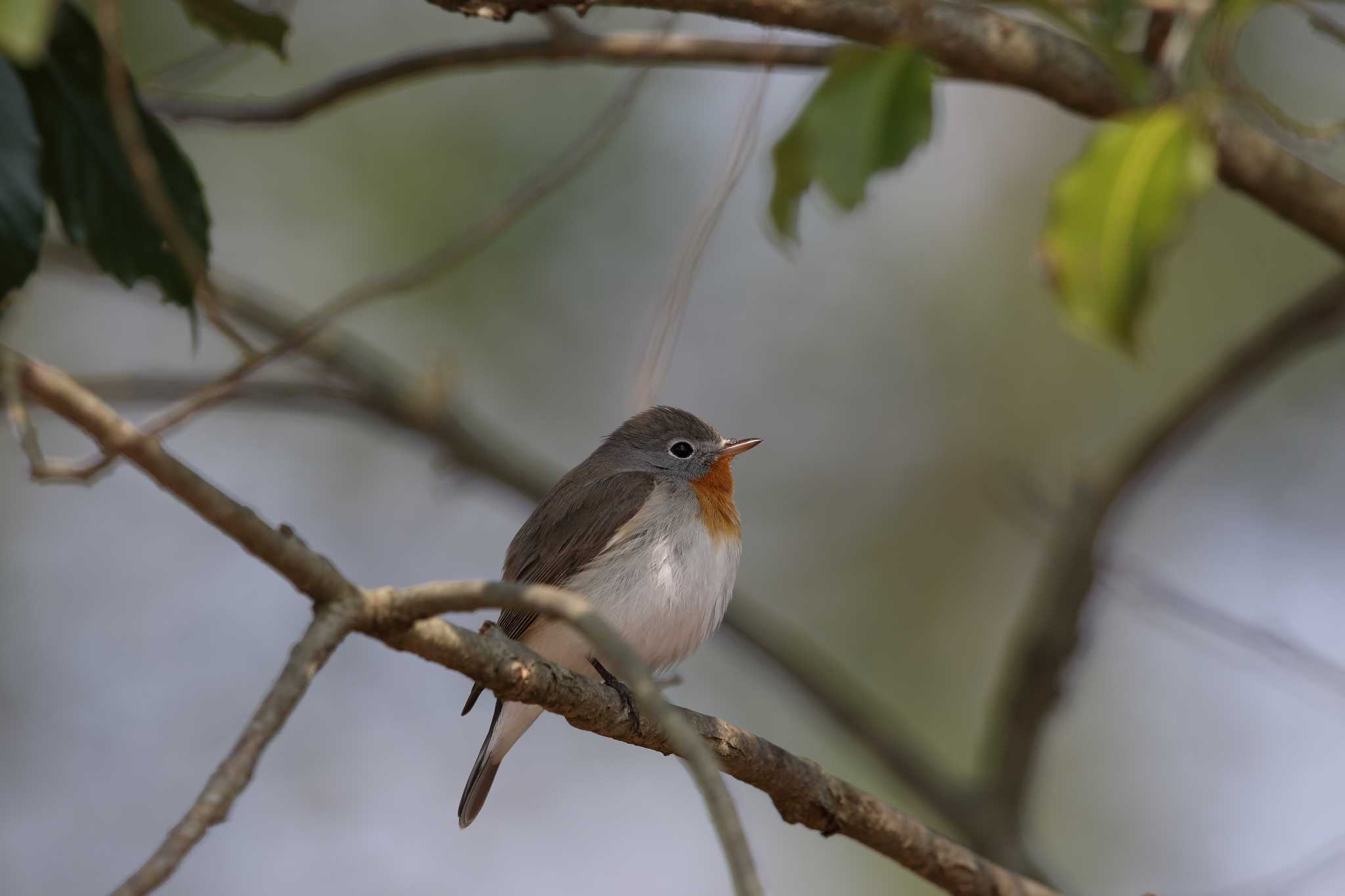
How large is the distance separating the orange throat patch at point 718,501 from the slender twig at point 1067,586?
6.10ft

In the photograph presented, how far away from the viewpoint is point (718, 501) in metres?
5.10

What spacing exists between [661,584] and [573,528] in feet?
1.54

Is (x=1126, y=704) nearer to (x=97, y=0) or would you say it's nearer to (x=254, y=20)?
(x=254, y=20)

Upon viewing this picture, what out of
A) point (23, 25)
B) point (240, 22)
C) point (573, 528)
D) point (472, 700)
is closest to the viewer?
point (23, 25)

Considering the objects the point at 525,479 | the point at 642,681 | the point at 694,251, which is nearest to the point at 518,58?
the point at 694,251

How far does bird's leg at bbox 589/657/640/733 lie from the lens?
337cm

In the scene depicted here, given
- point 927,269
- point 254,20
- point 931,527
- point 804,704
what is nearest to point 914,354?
point 927,269

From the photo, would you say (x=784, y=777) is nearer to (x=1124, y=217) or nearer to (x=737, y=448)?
(x=1124, y=217)

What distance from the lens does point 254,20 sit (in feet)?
11.5

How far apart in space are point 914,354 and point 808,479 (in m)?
1.38

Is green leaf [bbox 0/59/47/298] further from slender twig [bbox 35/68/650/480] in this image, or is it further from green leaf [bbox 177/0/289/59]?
green leaf [bbox 177/0/289/59]

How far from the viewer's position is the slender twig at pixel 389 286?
2.77 m

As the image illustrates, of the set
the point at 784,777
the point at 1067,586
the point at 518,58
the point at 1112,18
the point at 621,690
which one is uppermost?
the point at 1112,18

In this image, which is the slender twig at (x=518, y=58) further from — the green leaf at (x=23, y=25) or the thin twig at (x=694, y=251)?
the green leaf at (x=23, y=25)
